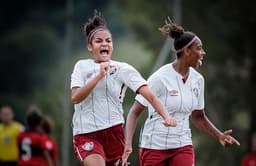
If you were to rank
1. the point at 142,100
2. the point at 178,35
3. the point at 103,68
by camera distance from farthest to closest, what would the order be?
the point at 178,35 < the point at 142,100 < the point at 103,68

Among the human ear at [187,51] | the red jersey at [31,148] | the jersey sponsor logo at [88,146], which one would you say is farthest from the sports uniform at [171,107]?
the red jersey at [31,148]

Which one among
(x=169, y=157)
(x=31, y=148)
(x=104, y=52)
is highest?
(x=104, y=52)

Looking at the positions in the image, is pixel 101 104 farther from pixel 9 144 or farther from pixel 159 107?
pixel 9 144

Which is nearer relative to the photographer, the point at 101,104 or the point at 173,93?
the point at 101,104

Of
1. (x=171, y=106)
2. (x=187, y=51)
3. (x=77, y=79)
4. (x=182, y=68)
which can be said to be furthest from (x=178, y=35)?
(x=77, y=79)

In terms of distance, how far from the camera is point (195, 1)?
24.4 meters

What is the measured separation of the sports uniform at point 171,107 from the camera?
9.09 metres

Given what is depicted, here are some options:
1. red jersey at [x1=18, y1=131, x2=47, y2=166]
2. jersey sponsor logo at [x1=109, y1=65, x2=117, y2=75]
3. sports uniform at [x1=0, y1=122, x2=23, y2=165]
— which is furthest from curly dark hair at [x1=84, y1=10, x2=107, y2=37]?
sports uniform at [x1=0, y1=122, x2=23, y2=165]

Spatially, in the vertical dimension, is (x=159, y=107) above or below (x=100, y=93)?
below

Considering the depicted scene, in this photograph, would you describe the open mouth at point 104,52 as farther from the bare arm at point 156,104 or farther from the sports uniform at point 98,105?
the bare arm at point 156,104

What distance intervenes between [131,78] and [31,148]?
7.35 metres

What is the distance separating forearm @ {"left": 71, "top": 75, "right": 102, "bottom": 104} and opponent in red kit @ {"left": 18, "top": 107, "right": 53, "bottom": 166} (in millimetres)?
6923

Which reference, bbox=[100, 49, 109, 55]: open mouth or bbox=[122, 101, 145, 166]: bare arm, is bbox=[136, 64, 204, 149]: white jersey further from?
bbox=[100, 49, 109, 55]: open mouth

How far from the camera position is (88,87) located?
834 centimetres
